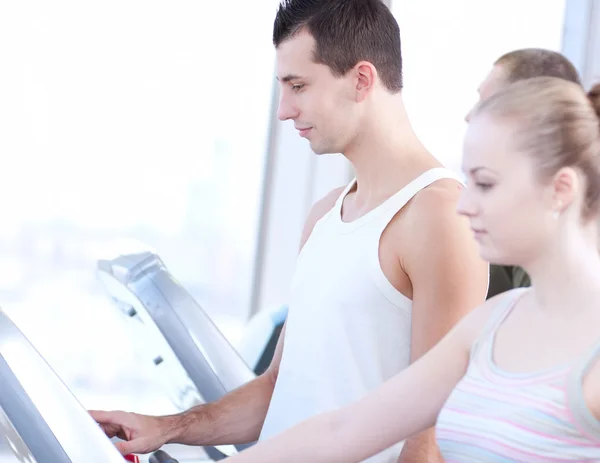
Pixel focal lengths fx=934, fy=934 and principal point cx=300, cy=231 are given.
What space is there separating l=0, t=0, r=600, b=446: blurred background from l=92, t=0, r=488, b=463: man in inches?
52.2

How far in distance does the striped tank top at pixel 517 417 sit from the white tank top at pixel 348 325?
1.33 feet

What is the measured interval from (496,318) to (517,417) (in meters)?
0.15

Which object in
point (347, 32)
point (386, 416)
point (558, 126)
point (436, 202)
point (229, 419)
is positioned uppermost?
point (347, 32)

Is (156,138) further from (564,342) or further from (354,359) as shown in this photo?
(564,342)

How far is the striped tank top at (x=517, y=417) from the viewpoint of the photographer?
2.99ft

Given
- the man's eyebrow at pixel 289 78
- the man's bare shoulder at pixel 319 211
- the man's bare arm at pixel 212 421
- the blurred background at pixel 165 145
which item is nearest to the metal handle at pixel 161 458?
the man's bare arm at pixel 212 421

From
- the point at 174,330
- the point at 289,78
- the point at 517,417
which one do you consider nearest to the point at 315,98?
the point at 289,78

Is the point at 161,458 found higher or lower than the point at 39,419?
lower

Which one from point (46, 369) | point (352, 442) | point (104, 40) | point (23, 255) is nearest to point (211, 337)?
point (46, 369)

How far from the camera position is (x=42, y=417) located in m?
1.17

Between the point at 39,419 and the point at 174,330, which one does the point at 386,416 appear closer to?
the point at 39,419

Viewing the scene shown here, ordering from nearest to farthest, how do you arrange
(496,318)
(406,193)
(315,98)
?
(496,318)
(406,193)
(315,98)

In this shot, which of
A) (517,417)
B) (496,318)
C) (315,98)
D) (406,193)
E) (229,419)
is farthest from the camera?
(229,419)

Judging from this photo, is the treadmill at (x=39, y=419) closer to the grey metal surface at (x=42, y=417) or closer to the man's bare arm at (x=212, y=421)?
the grey metal surface at (x=42, y=417)
